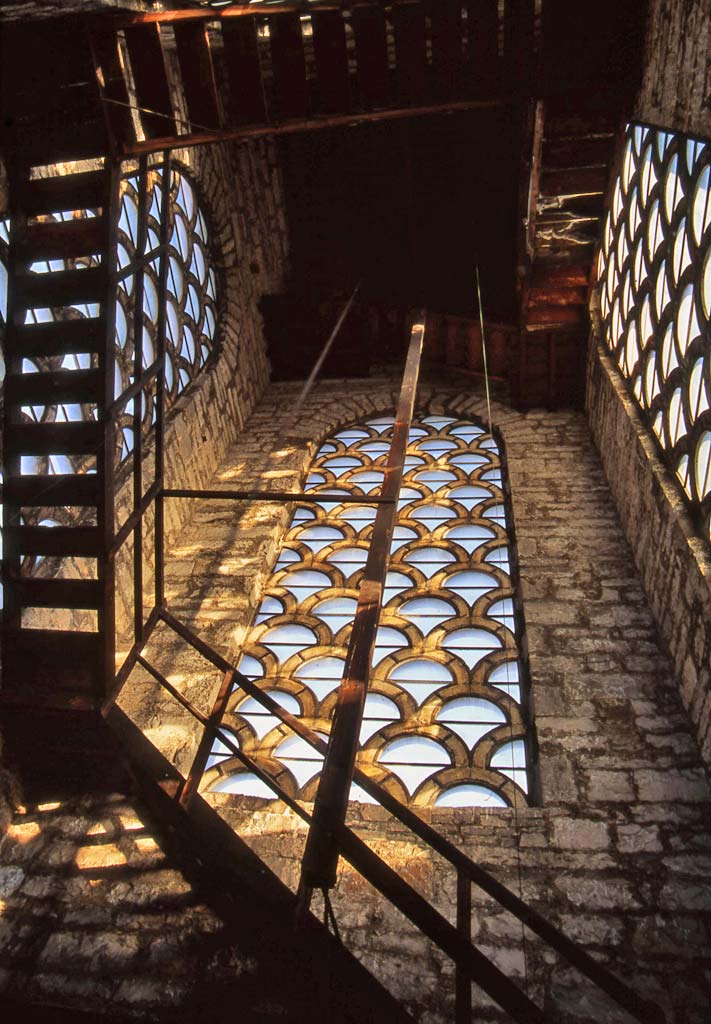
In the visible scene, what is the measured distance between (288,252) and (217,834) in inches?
312

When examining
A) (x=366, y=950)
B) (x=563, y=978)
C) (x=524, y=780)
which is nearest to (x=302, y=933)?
(x=366, y=950)

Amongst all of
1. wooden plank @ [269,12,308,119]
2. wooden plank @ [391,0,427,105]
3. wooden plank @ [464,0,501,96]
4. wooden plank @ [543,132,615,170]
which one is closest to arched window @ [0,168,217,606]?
wooden plank @ [269,12,308,119]

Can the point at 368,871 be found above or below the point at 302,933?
above

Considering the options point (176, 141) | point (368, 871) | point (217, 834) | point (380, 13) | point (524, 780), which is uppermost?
point (380, 13)

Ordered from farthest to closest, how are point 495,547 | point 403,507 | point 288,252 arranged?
1. point 288,252
2. point 403,507
3. point 495,547

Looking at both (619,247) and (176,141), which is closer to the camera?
(176,141)

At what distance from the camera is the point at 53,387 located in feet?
13.9

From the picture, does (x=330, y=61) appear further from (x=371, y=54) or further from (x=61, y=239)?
(x=61, y=239)

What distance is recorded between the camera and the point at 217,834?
3.64 metres

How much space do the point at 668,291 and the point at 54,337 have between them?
3.89 m

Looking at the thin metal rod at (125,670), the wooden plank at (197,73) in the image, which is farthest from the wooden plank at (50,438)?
the wooden plank at (197,73)

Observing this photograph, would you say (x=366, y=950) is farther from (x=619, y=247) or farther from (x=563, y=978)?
(x=619, y=247)

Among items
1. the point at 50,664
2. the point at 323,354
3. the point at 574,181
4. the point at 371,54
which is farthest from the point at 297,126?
the point at 323,354

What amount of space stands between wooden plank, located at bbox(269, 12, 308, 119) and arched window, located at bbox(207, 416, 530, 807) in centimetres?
286
